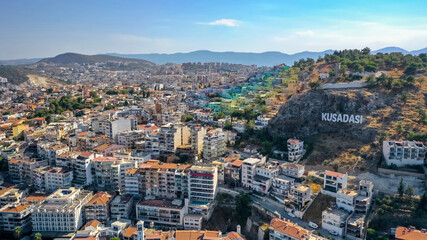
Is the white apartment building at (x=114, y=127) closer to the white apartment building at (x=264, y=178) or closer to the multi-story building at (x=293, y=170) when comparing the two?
the white apartment building at (x=264, y=178)

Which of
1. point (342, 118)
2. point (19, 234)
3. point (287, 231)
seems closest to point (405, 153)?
point (342, 118)

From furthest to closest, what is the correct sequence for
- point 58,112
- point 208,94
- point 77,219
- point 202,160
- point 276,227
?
point 208,94 < point 58,112 < point 202,160 < point 77,219 < point 276,227

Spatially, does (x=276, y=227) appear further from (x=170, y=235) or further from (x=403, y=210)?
Answer: (x=403, y=210)

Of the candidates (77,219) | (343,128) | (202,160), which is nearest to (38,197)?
(77,219)

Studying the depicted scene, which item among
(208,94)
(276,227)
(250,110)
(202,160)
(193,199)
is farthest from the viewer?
(208,94)

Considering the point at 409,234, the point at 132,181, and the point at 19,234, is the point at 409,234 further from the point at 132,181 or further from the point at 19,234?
the point at 19,234

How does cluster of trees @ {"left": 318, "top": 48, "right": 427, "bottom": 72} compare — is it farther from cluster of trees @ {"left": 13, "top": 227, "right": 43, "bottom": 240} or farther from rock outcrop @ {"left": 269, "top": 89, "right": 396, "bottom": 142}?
cluster of trees @ {"left": 13, "top": 227, "right": 43, "bottom": 240}

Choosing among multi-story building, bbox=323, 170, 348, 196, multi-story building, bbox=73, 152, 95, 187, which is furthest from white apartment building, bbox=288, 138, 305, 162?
multi-story building, bbox=73, 152, 95, 187
